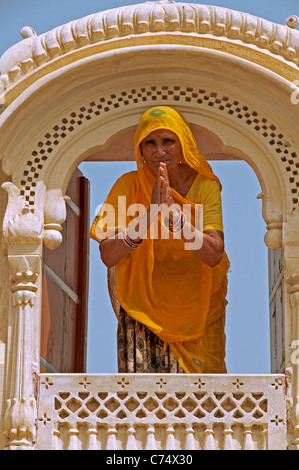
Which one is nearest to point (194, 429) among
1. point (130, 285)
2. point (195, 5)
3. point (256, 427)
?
point (256, 427)

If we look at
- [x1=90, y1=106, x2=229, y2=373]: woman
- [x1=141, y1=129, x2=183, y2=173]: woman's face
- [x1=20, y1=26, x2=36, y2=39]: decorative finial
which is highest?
[x1=20, y1=26, x2=36, y2=39]: decorative finial

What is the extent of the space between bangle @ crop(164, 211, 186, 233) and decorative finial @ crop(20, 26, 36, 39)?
57.1 inches

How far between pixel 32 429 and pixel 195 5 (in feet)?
8.99

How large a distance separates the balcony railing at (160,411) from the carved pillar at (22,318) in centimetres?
11

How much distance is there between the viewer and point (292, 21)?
34.4 ft

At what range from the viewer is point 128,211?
10703 millimetres

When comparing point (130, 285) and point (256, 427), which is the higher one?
point (130, 285)

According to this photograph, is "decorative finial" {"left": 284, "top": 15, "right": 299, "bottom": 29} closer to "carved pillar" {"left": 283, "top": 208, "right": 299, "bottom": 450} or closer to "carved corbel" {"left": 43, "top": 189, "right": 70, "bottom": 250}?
"carved pillar" {"left": 283, "top": 208, "right": 299, "bottom": 450}

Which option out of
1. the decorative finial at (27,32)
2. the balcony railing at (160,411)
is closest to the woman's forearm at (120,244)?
the balcony railing at (160,411)

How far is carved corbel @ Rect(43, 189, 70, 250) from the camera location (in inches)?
407

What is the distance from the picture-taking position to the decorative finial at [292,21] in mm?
10492

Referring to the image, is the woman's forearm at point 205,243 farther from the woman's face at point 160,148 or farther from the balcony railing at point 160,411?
the balcony railing at point 160,411

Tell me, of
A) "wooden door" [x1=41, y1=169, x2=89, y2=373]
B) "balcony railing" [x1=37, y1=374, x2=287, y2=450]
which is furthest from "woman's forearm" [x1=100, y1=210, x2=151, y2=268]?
"balcony railing" [x1=37, y1=374, x2=287, y2=450]
